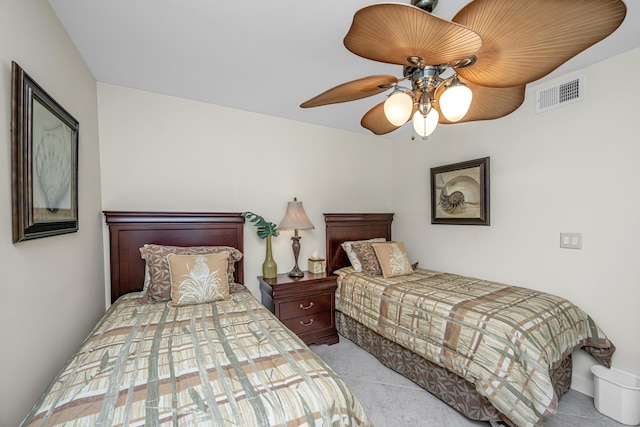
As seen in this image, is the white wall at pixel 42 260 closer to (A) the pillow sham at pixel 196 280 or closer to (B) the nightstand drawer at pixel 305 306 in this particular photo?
(A) the pillow sham at pixel 196 280

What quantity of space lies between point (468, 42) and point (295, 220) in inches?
79.3

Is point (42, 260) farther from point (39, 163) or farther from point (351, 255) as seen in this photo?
point (351, 255)

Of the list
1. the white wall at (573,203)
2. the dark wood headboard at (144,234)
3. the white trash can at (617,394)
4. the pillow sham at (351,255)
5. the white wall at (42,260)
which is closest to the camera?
the white wall at (42,260)

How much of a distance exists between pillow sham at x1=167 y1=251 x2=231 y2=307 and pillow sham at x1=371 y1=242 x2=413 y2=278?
1.51m

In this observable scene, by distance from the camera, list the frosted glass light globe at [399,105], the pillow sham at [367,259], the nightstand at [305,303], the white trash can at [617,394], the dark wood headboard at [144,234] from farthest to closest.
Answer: the pillow sham at [367,259]
the nightstand at [305,303]
the dark wood headboard at [144,234]
the white trash can at [617,394]
the frosted glass light globe at [399,105]

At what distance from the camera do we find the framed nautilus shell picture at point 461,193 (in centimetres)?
254

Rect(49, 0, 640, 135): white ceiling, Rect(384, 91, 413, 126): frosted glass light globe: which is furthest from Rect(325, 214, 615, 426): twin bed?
Rect(49, 0, 640, 135): white ceiling

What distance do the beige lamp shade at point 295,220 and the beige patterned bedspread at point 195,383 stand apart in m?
1.24

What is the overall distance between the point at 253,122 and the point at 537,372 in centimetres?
294

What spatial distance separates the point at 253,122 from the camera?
9.21 feet

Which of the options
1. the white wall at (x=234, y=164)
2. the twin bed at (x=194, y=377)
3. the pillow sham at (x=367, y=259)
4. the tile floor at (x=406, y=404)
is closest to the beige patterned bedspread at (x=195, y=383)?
the twin bed at (x=194, y=377)

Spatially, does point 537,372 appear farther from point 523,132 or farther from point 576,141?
point 523,132

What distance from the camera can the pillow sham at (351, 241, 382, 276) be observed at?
9.21ft

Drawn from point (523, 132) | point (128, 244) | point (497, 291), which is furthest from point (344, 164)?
point (128, 244)
